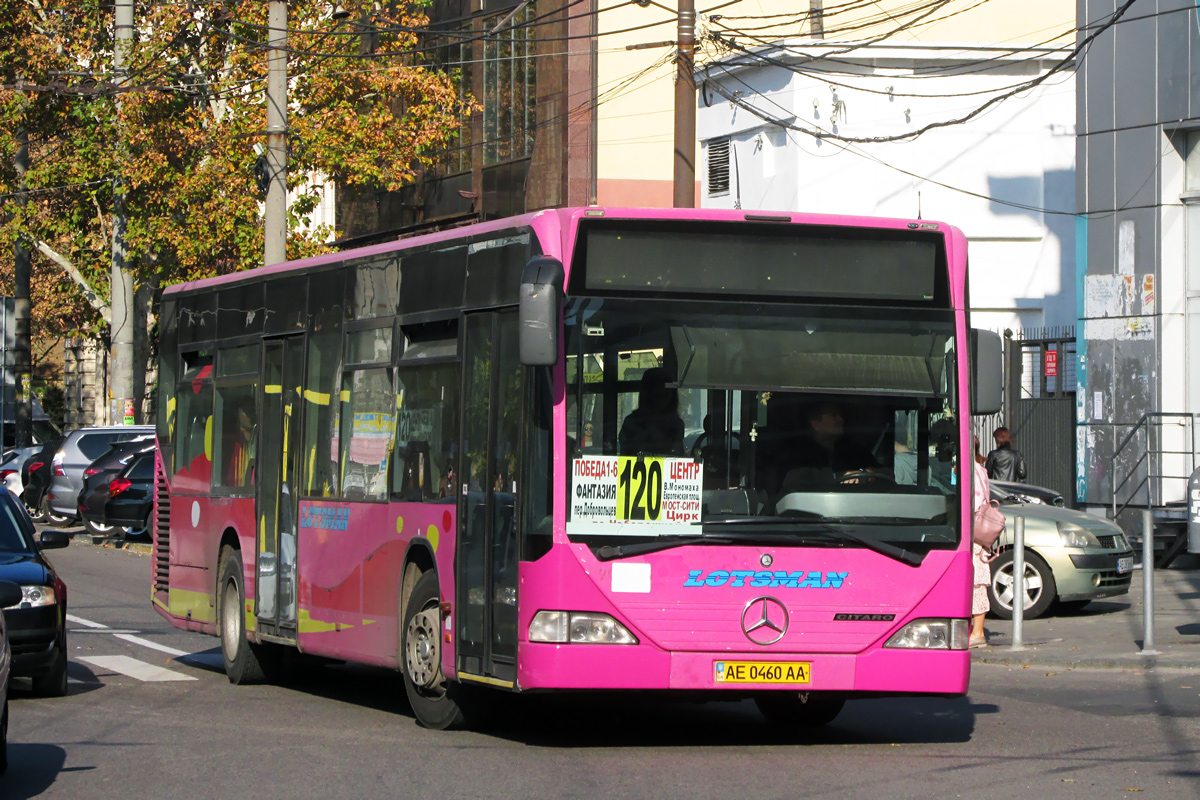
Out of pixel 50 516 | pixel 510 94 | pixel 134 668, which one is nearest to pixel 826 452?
pixel 134 668

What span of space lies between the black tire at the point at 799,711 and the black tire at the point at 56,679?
15.1 feet

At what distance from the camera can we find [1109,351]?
880 inches

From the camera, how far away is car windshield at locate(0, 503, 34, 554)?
1198 cm

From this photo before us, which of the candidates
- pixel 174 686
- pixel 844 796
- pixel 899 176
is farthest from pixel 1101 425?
pixel 844 796

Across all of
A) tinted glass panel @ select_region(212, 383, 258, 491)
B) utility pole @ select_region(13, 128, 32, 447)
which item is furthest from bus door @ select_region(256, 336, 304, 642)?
utility pole @ select_region(13, 128, 32, 447)

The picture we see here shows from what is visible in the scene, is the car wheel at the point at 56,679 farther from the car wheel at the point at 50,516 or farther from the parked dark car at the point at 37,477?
the parked dark car at the point at 37,477

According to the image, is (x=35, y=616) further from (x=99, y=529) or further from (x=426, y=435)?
(x=99, y=529)

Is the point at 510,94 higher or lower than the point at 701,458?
higher

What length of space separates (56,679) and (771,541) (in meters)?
5.36

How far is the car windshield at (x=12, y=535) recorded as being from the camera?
39.3 feet

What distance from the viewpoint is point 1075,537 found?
17.0 m

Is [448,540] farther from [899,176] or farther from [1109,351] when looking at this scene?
[899,176]

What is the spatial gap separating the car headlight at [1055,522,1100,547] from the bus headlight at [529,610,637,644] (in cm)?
933

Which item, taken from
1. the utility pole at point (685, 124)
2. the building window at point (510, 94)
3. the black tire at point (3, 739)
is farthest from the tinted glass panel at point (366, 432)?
the building window at point (510, 94)
